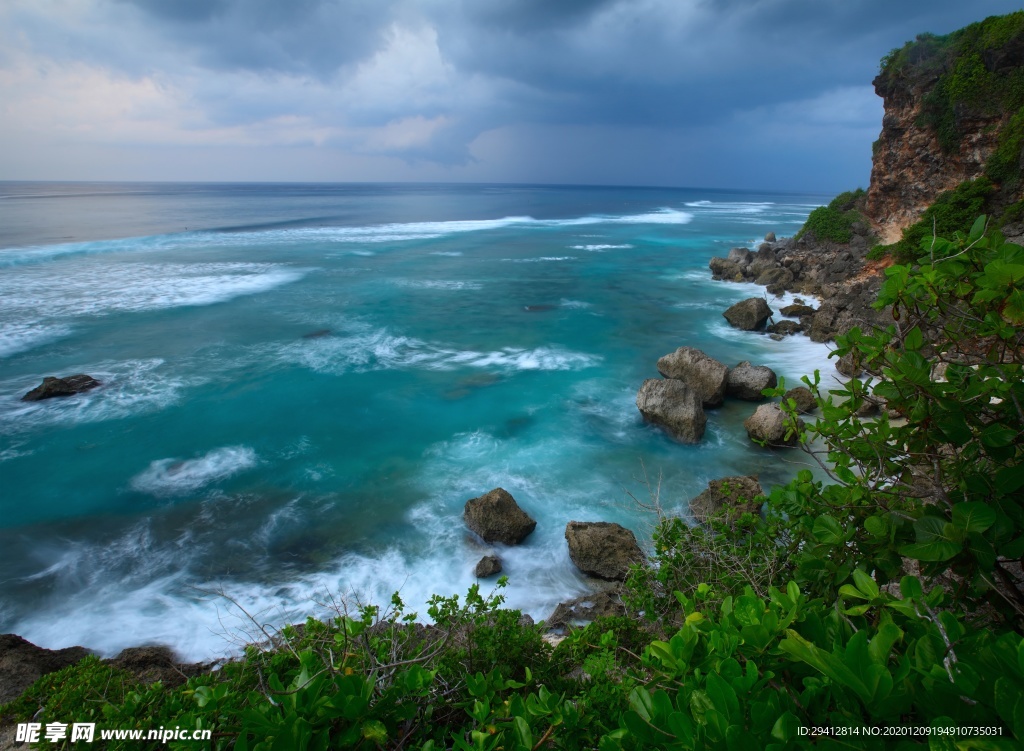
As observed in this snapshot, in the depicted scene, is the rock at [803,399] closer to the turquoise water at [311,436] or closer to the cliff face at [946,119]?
the turquoise water at [311,436]

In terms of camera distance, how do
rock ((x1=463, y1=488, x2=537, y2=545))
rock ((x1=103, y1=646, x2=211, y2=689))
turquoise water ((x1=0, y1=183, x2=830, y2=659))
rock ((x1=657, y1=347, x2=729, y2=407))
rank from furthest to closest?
rock ((x1=657, y1=347, x2=729, y2=407)), rock ((x1=463, y1=488, x2=537, y2=545)), turquoise water ((x1=0, y1=183, x2=830, y2=659)), rock ((x1=103, y1=646, x2=211, y2=689))

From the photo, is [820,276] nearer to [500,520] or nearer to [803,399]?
[803,399]

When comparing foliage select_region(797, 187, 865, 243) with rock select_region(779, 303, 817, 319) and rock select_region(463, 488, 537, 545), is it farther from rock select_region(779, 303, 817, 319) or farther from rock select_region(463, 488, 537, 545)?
rock select_region(463, 488, 537, 545)

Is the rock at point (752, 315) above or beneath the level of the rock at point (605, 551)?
above

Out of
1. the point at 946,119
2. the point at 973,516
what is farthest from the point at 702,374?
the point at 946,119

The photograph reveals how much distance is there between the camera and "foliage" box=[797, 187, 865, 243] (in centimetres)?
2922

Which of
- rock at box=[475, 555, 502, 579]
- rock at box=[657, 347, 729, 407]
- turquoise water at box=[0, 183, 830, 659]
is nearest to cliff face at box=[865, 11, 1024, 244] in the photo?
turquoise water at box=[0, 183, 830, 659]

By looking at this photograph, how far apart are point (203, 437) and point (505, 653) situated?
11123 millimetres

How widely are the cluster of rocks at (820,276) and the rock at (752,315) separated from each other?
85 cm

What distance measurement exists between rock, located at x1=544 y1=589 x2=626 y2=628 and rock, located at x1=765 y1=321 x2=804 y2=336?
15199 mm

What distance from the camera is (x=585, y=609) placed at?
7.00m

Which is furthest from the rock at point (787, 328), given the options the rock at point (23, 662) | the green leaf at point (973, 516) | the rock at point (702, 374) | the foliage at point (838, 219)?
the rock at point (23, 662)

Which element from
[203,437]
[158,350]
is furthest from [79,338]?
[203,437]

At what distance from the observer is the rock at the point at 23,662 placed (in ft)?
17.4
